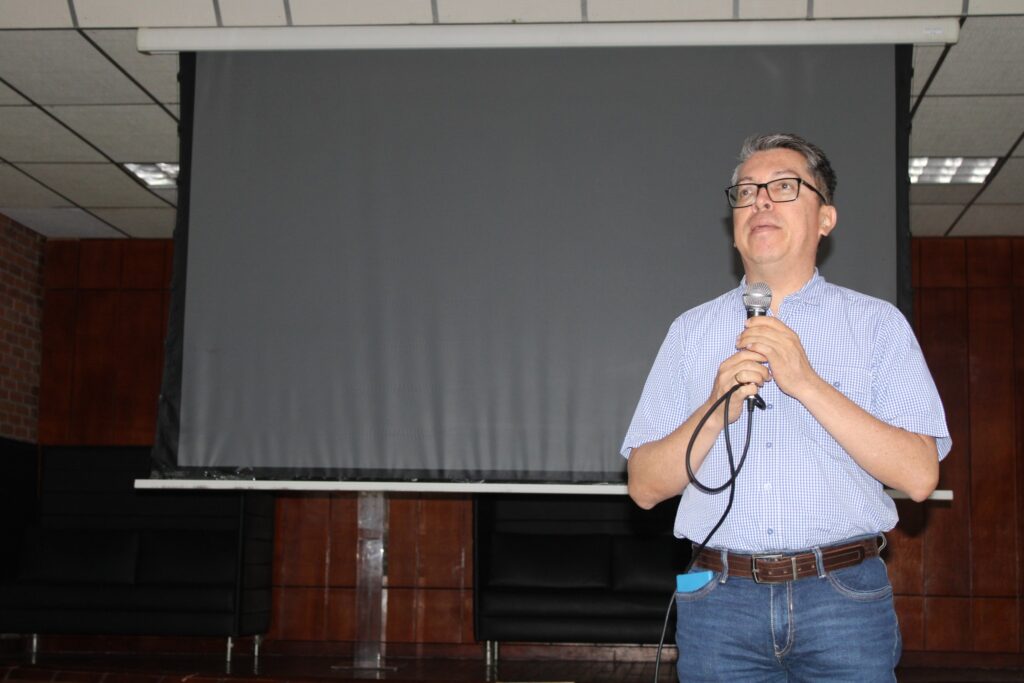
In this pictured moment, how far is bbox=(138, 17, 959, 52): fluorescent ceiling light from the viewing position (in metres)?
4.20

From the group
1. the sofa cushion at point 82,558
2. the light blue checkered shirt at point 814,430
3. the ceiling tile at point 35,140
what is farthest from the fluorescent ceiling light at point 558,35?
the sofa cushion at point 82,558

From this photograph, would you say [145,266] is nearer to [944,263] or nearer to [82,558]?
[82,558]

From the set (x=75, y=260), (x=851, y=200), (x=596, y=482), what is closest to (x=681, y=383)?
(x=596, y=482)

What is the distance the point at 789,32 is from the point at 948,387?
384 centimetres

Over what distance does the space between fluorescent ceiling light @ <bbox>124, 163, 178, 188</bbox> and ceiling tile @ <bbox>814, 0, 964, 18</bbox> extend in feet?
12.1

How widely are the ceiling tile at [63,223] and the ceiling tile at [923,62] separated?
5.09 meters

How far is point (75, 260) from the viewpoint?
7918 millimetres

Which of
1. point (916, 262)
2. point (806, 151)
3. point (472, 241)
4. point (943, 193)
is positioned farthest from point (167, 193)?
point (806, 151)

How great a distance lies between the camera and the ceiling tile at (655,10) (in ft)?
13.6

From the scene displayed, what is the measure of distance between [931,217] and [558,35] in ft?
11.9

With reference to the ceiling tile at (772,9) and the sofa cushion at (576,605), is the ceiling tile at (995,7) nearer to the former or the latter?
the ceiling tile at (772,9)

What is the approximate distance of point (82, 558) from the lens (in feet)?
21.0

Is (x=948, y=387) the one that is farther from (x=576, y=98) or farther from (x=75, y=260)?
(x=75, y=260)

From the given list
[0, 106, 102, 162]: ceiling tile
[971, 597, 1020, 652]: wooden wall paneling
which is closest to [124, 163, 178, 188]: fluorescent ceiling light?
[0, 106, 102, 162]: ceiling tile
